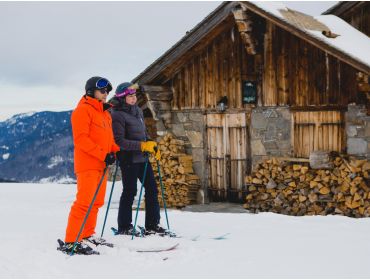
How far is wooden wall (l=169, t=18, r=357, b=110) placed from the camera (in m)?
9.40

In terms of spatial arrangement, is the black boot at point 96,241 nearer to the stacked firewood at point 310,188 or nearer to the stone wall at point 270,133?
the stacked firewood at point 310,188

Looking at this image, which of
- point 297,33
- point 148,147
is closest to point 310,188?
point 297,33

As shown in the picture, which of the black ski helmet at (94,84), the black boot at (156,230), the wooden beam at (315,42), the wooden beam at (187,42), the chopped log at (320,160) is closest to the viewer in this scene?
the black ski helmet at (94,84)

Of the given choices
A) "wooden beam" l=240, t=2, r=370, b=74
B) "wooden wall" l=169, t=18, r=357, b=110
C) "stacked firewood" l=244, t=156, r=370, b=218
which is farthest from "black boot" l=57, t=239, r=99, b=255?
"wooden wall" l=169, t=18, r=357, b=110

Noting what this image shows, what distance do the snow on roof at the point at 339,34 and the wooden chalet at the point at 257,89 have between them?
0.03 metres

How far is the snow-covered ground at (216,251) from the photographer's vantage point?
5008 mm

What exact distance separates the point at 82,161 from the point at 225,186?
5.69 meters

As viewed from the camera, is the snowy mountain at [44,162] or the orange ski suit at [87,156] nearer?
the orange ski suit at [87,156]

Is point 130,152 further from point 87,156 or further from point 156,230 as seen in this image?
point 156,230

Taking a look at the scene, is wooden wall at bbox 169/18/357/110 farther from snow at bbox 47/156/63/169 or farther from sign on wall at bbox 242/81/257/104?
snow at bbox 47/156/63/169

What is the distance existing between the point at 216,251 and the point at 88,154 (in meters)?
1.73

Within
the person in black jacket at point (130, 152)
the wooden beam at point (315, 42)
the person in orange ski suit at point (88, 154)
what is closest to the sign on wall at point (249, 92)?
the wooden beam at point (315, 42)

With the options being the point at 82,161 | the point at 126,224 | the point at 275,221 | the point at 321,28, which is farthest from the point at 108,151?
the point at 321,28

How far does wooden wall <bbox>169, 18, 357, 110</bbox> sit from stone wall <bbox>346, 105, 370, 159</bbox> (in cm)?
22
